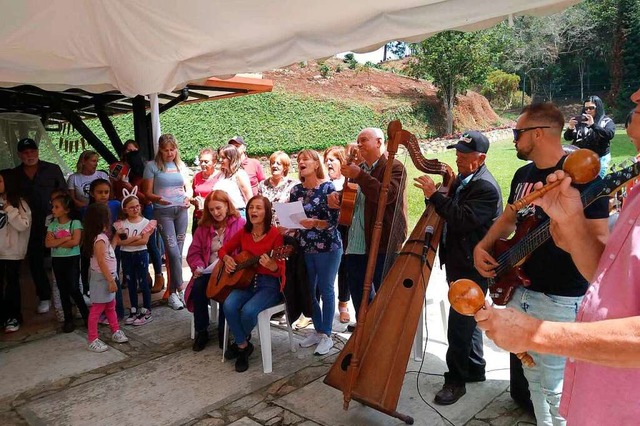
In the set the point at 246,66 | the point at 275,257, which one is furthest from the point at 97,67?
the point at 275,257

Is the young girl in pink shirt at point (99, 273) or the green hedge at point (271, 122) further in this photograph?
the green hedge at point (271, 122)

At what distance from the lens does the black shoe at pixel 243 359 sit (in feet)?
12.3

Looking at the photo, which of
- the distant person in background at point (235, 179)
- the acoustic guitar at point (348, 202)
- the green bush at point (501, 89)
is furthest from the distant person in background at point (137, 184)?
the green bush at point (501, 89)

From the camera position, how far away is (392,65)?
42.0 meters

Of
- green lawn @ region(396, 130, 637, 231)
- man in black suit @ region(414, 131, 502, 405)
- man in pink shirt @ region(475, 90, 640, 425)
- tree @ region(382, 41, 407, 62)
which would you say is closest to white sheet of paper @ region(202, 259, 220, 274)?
man in black suit @ region(414, 131, 502, 405)

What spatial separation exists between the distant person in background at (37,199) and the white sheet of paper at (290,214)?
2.98 metres

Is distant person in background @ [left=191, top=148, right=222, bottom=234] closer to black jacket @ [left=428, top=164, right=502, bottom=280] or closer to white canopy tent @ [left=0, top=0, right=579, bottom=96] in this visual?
white canopy tent @ [left=0, top=0, right=579, bottom=96]

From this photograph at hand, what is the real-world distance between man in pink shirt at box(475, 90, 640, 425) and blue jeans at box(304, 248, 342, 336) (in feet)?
8.70

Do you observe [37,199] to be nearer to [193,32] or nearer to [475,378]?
[193,32]

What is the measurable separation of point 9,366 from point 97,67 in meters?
2.67

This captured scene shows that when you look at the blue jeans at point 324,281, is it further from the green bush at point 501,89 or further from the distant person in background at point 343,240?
the green bush at point 501,89

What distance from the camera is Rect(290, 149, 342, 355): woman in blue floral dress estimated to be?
399 cm

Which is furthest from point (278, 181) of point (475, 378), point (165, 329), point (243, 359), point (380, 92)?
point (380, 92)

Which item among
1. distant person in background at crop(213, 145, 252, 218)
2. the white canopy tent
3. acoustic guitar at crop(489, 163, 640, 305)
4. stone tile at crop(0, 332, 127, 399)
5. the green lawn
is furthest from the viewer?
the green lawn
